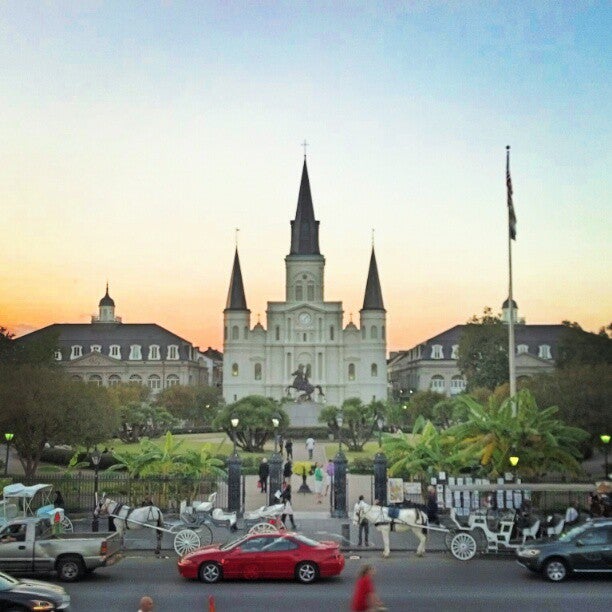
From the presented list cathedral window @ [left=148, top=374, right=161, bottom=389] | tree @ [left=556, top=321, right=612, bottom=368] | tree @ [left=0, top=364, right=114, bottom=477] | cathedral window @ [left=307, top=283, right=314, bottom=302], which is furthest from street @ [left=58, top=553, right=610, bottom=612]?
cathedral window @ [left=148, top=374, right=161, bottom=389]

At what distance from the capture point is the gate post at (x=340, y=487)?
29.5 m

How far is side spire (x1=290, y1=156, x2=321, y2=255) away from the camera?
126m

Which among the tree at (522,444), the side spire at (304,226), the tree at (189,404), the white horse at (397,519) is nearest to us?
the white horse at (397,519)

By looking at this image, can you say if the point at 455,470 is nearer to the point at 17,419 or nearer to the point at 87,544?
the point at 87,544

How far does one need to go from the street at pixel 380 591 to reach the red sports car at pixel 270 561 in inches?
8.5

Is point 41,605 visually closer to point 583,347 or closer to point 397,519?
point 397,519

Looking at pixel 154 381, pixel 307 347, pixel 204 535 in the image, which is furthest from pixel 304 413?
pixel 204 535

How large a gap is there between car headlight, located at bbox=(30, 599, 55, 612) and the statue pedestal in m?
69.2

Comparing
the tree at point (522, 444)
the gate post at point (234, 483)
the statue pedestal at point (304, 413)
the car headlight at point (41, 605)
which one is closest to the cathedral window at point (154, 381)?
the statue pedestal at point (304, 413)

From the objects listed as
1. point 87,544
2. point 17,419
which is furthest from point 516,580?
point 17,419

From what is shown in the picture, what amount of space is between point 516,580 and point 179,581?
698 cm

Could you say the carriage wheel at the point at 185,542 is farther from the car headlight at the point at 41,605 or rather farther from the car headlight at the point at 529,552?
the car headlight at the point at 41,605

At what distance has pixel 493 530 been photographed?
23109 mm

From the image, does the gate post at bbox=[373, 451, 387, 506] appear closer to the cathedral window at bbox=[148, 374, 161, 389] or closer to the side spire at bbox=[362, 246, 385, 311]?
the side spire at bbox=[362, 246, 385, 311]
